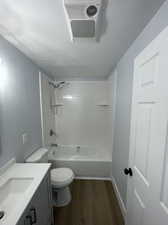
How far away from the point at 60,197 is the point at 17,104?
63.7 inches

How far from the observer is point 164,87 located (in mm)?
649

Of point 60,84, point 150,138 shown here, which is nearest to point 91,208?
point 150,138

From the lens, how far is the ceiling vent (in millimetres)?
744

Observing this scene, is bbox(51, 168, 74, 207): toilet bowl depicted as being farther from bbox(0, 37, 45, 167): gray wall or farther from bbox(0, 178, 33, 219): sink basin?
bbox(0, 178, 33, 219): sink basin

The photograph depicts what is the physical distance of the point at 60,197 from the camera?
1.90 meters

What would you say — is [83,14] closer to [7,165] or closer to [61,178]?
[7,165]

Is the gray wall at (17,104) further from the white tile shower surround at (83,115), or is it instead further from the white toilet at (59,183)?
the white tile shower surround at (83,115)

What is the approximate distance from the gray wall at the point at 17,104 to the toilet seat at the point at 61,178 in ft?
1.90

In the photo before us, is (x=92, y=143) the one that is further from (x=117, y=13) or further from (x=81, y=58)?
(x=117, y=13)

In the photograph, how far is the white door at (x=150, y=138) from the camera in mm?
650

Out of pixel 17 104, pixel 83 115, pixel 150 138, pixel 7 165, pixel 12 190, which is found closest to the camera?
pixel 150 138

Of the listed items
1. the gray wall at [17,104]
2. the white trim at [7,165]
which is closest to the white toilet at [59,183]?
the gray wall at [17,104]

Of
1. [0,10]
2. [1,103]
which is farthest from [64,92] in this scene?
[0,10]

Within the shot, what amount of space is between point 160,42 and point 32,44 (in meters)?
1.30
